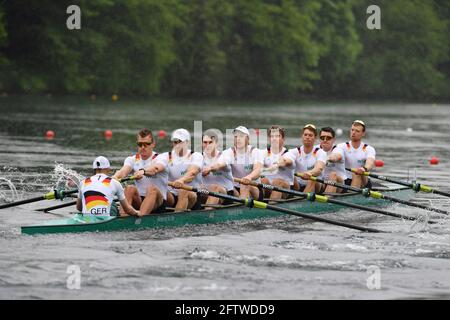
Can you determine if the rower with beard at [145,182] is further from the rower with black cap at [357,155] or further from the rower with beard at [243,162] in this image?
the rower with black cap at [357,155]

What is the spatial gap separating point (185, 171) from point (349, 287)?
4.83 meters

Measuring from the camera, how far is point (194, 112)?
50.4 m

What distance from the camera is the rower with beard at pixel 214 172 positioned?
1684 centimetres

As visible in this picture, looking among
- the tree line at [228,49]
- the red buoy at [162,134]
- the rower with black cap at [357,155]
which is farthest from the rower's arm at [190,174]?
the tree line at [228,49]

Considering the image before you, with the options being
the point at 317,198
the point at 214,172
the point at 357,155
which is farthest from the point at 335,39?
the point at 214,172

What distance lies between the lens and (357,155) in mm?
19812

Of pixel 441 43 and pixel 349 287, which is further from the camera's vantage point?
pixel 441 43

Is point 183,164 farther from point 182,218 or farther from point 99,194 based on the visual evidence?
point 99,194

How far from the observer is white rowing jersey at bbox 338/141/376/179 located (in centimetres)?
1973

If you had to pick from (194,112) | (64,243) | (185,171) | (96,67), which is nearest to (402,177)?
(185,171)

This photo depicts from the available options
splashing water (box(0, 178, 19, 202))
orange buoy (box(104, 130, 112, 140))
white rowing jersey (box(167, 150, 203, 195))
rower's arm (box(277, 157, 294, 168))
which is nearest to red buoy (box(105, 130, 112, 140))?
orange buoy (box(104, 130, 112, 140))

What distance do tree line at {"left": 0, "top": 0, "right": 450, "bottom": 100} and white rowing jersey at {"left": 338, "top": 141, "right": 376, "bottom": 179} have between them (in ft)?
127

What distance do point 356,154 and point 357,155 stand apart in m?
0.03
